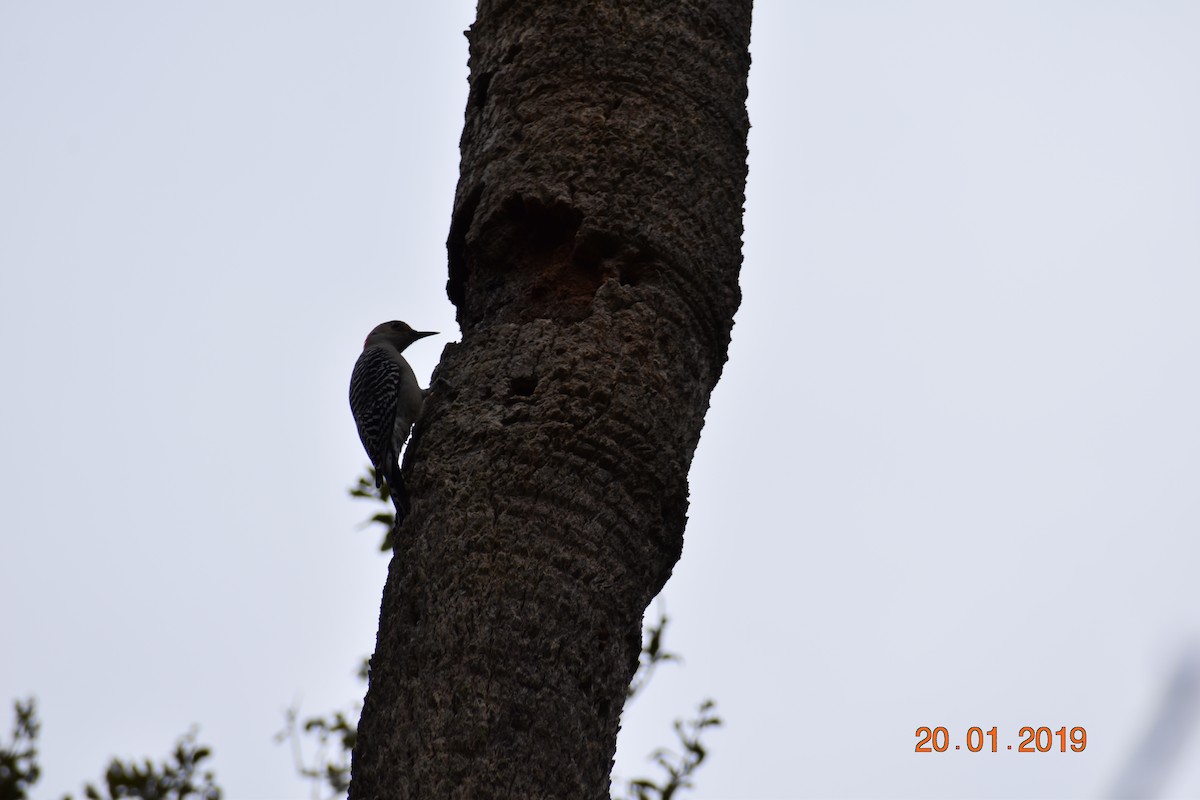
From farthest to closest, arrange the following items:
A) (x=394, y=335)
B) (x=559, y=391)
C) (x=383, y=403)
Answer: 1. (x=394, y=335)
2. (x=383, y=403)
3. (x=559, y=391)

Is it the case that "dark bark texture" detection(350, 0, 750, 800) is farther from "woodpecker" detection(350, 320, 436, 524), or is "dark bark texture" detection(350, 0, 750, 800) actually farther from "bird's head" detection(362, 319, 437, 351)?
"bird's head" detection(362, 319, 437, 351)

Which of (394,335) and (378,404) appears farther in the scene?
(394,335)

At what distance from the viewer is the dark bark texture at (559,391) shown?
277 cm

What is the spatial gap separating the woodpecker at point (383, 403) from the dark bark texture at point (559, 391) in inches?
54.2

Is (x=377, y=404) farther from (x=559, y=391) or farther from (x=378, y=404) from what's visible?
(x=559, y=391)

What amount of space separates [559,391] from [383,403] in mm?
2444

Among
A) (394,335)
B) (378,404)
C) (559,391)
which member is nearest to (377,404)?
(378,404)

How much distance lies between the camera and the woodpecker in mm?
5348

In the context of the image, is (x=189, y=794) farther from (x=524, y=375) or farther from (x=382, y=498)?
(x=524, y=375)

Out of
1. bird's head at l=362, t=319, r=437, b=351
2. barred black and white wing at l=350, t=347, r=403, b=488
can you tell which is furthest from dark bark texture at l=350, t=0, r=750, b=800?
bird's head at l=362, t=319, r=437, b=351

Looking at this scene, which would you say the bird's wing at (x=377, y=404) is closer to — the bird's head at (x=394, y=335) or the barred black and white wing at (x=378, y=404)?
the barred black and white wing at (x=378, y=404)

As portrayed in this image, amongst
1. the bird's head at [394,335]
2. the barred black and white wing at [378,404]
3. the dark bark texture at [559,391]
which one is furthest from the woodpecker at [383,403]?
the dark bark texture at [559,391]

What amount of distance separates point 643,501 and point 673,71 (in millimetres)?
1392

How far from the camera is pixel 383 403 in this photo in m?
5.55
